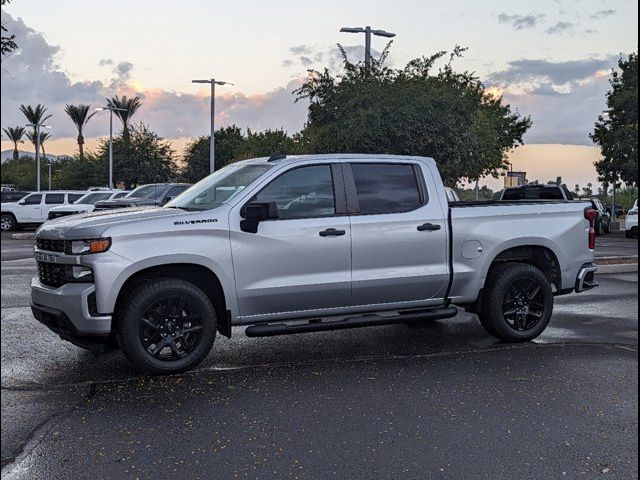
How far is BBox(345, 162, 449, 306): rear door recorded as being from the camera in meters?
6.70

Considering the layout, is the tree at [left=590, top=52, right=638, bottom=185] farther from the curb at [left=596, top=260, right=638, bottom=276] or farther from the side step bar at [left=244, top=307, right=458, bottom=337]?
the side step bar at [left=244, top=307, right=458, bottom=337]

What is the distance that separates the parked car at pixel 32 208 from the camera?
29.8 meters

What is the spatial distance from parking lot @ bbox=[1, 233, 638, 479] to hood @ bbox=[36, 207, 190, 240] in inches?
25.8

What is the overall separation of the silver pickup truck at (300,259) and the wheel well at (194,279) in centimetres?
1

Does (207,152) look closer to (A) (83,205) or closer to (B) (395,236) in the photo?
(A) (83,205)

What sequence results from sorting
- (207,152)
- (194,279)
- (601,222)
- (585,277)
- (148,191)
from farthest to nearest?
1. (207,152)
2. (601,222)
3. (148,191)
4. (585,277)
5. (194,279)

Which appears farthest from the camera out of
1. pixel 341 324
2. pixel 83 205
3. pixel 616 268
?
pixel 83 205

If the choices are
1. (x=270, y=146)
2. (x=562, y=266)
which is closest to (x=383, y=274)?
(x=562, y=266)

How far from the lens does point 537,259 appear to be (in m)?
7.79

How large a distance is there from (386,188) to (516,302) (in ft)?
6.04

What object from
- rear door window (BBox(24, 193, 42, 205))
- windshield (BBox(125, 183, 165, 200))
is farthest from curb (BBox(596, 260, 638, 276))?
rear door window (BBox(24, 193, 42, 205))

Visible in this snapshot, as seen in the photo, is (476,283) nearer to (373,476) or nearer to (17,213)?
(373,476)

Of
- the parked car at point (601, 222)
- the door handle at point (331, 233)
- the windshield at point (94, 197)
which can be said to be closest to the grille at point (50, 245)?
the door handle at point (331, 233)

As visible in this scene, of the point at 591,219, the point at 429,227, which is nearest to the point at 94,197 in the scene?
the point at 429,227
